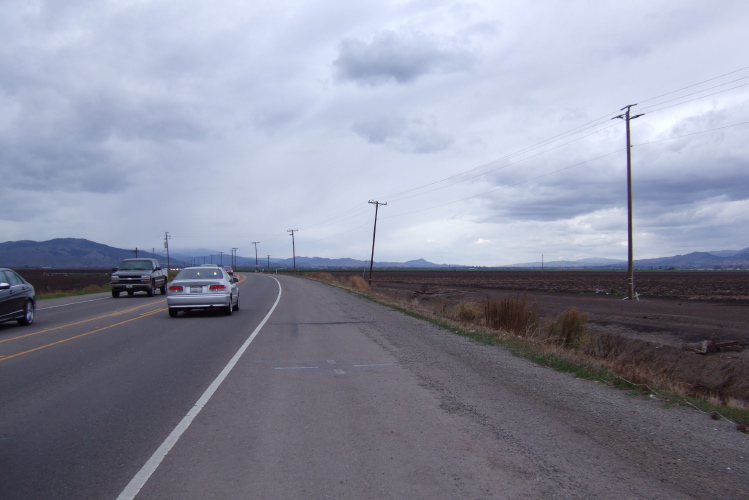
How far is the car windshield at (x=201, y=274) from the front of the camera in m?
19.5

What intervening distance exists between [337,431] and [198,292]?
1393cm

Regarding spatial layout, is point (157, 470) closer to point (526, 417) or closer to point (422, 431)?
point (422, 431)

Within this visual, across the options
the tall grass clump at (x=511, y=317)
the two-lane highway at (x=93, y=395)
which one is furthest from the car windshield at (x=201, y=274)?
the tall grass clump at (x=511, y=317)

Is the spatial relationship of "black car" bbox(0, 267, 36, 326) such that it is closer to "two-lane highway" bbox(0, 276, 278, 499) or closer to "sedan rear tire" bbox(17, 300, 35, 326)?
"sedan rear tire" bbox(17, 300, 35, 326)

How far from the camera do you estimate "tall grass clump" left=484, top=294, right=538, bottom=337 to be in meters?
18.3

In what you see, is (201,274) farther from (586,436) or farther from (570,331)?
(586,436)

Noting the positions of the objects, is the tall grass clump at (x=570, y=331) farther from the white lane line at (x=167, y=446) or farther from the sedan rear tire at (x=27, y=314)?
the sedan rear tire at (x=27, y=314)

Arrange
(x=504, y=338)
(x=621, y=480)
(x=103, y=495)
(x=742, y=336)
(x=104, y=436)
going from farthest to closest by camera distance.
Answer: (x=742, y=336), (x=504, y=338), (x=104, y=436), (x=621, y=480), (x=103, y=495)

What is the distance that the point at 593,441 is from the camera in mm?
5992

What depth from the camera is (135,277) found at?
100.0 feet

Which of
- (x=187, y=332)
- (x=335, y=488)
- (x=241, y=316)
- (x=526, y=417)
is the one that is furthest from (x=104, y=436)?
(x=241, y=316)

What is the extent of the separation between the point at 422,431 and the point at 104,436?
11.3ft

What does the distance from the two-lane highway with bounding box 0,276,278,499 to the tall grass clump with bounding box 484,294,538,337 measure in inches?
317

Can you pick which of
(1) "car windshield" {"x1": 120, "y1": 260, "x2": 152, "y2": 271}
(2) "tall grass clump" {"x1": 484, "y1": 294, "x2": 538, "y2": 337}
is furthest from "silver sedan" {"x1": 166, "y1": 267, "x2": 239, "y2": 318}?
(1) "car windshield" {"x1": 120, "y1": 260, "x2": 152, "y2": 271}
